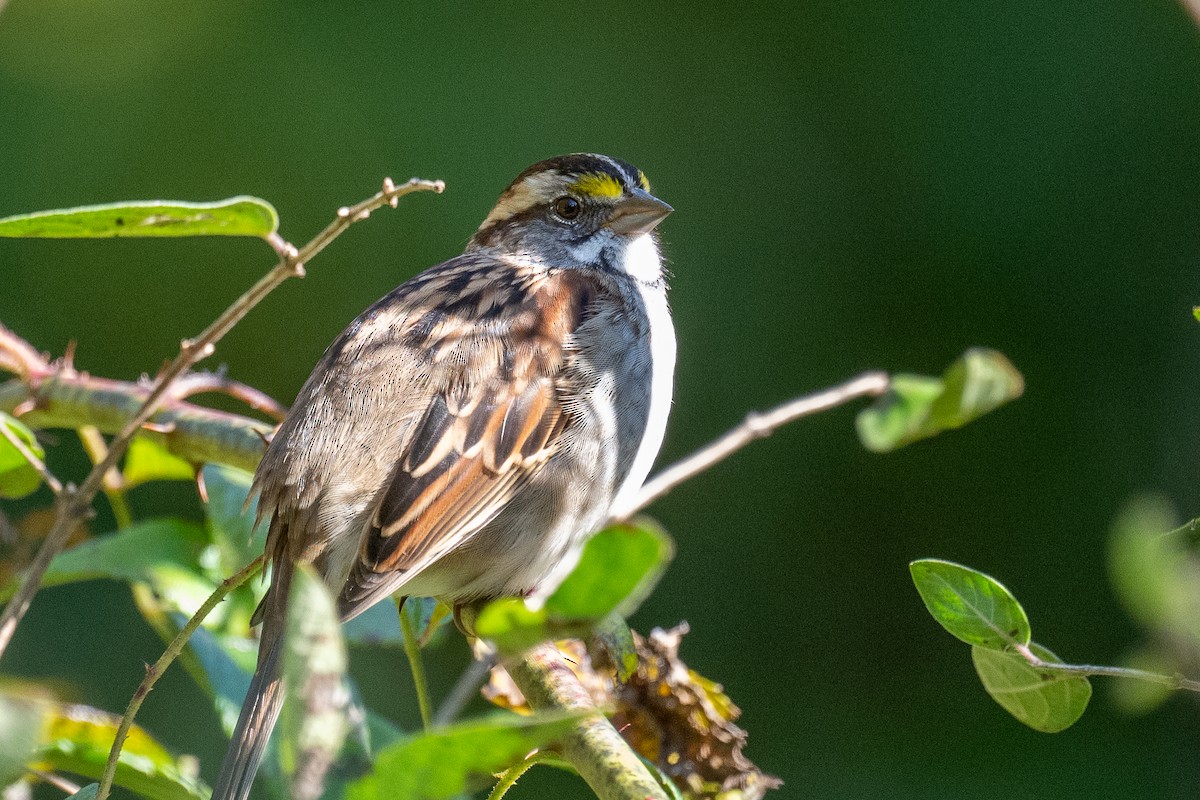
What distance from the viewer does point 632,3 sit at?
4.35 meters

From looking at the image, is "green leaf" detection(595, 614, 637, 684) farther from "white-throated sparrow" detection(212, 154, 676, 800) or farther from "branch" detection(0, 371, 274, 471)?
"branch" detection(0, 371, 274, 471)

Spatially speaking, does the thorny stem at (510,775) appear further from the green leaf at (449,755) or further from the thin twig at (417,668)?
the green leaf at (449,755)

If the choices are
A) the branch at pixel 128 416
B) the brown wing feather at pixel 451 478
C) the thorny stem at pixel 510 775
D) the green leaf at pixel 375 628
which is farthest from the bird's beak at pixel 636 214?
the thorny stem at pixel 510 775

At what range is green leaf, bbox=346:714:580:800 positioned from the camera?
0.65 m

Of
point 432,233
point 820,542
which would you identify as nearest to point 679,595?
point 820,542

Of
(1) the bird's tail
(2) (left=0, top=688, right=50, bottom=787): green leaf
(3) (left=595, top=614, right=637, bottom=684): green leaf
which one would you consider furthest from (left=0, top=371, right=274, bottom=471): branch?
(2) (left=0, top=688, right=50, bottom=787): green leaf

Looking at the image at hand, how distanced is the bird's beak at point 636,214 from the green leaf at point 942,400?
3.07 ft

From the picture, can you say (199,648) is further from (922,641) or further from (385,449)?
(922,641)

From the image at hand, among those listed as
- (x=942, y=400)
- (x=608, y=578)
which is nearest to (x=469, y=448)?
(x=942, y=400)

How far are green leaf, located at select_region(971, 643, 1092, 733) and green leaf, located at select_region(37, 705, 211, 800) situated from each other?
73cm

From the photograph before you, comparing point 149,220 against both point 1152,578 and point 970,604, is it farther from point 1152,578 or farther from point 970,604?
point 1152,578

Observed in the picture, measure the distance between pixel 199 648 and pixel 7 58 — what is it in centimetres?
317

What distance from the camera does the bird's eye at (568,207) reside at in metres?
2.48

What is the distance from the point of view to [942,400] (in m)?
1.50
